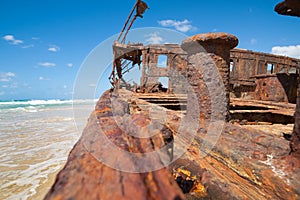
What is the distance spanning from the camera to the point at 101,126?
3.19ft

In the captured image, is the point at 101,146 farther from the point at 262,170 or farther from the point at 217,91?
the point at 217,91

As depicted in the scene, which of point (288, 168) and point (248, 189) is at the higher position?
point (288, 168)

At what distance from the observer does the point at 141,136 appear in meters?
→ 0.76

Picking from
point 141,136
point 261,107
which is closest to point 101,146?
point 141,136

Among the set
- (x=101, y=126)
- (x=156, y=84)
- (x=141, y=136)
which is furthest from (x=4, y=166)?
(x=156, y=84)

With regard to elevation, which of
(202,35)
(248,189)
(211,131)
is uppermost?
(202,35)

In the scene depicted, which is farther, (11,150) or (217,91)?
(11,150)

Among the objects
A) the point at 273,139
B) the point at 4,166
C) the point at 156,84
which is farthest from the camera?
the point at 156,84

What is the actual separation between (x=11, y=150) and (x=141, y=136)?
7.59 metres

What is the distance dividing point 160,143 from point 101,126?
0.41 metres

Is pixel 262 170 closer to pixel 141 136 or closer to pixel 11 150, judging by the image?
pixel 141 136

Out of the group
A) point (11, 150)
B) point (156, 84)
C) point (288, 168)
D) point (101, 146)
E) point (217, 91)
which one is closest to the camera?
point (101, 146)

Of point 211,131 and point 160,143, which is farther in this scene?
point 211,131

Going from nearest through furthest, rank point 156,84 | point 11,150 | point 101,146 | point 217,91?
point 101,146 < point 217,91 < point 11,150 < point 156,84
